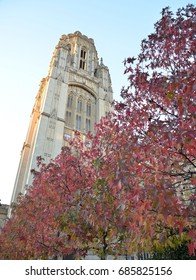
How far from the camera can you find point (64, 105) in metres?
31.5

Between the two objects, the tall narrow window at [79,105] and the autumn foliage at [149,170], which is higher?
the tall narrow window at [79,105]

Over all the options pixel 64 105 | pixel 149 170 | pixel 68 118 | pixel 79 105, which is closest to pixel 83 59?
pixel 79 105

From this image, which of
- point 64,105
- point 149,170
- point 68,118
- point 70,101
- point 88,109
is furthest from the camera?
point 88,109

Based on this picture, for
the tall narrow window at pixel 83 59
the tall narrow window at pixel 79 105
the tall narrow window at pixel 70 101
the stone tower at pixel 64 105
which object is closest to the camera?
the stone tower at pixel 64 105

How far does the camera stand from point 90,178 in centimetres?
970

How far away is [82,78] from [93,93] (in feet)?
12.0

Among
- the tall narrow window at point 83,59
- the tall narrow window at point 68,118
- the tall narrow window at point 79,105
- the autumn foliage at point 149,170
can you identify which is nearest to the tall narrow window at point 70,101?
the tall narrow window at point 79,105

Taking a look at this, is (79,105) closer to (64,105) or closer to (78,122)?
(78,122)

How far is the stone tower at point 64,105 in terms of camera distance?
26766mm

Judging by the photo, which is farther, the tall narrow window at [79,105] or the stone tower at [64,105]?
the tall narrow window at [79,105]

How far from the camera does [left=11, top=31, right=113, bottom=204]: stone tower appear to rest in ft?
87.8

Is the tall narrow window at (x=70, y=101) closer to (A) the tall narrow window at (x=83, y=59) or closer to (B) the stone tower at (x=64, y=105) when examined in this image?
(B) the stone tower at (x=64, y=105)

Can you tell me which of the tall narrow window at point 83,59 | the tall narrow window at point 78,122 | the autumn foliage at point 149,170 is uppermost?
the tall narrow window at point 83,59

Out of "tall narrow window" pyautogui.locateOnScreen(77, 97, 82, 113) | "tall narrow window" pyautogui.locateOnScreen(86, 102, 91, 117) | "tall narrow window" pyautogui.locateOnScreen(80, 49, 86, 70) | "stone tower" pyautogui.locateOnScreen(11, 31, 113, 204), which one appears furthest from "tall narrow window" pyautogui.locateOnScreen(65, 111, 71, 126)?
"tall narrow window" pyautogui.locateOnScreen(80, 49, 86, 70)
